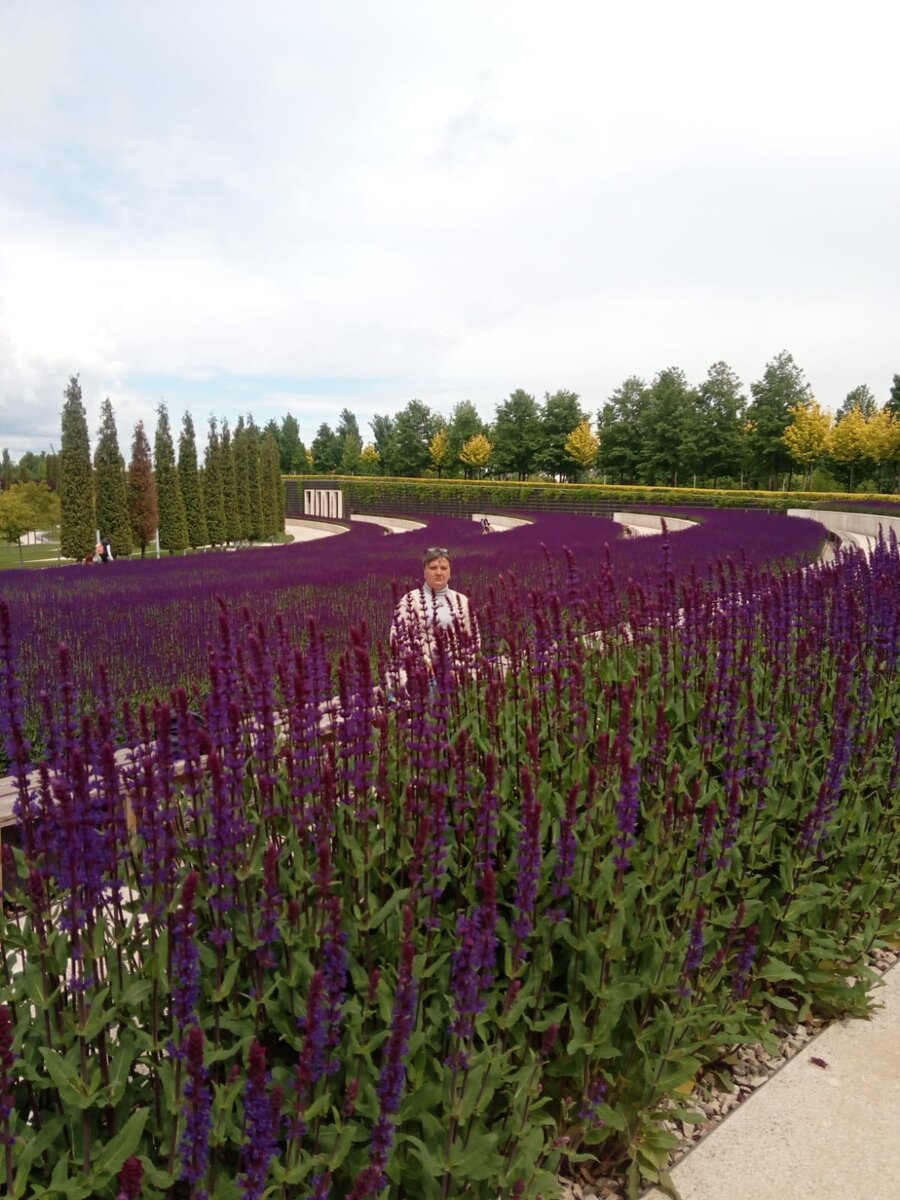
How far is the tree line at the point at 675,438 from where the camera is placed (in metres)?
59.1

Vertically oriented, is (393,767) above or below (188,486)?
→ below

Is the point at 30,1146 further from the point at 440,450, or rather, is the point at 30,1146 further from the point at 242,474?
the point at 440,450

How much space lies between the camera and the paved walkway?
8.60ft

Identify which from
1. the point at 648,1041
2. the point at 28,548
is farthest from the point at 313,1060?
the point at 28,548

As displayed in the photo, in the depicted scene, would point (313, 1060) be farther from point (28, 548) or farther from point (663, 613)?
point (28, 548)

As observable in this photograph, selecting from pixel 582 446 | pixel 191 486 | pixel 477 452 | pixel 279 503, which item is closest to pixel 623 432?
pixel 582 446

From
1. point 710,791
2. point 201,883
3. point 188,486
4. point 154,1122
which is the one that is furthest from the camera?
point 188,486

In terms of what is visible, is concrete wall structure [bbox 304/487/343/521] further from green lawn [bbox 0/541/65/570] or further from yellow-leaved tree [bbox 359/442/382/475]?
yellow-leaved tree [bbox 359/442/382/475]

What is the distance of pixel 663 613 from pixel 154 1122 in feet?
9.97

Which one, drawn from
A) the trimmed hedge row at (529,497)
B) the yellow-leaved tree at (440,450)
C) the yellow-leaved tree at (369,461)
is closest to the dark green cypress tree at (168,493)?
the trimmed hedge row at (529,497)

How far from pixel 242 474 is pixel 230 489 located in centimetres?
198

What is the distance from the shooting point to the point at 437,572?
20.8 ft

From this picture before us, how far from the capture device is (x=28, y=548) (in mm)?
45469

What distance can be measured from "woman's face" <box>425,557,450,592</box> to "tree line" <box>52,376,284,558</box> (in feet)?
77.3
